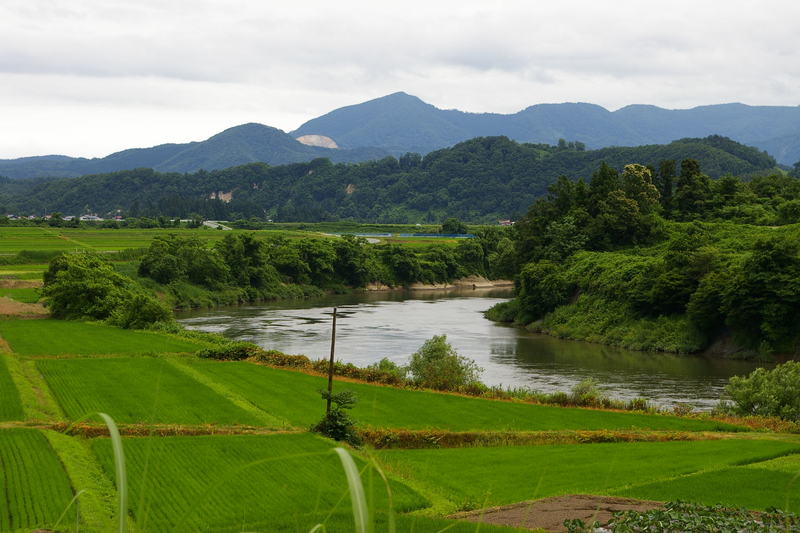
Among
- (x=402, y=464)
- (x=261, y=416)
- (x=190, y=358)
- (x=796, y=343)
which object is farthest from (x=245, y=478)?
(x=796, y=343)

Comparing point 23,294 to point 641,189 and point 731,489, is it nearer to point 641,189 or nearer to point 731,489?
point 641,189

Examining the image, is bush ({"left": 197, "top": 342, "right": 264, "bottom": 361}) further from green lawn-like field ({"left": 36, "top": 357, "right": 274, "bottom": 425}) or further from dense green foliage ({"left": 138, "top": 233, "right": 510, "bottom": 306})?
dense green foliage ({"left": 138, "top": 233, "right": 510, "bottom": 306})

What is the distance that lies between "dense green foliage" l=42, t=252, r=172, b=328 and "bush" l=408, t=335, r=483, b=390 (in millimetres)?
25696

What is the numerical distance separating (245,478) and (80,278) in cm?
4729

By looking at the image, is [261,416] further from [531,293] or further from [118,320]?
[531,293]

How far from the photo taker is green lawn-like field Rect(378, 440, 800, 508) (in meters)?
21.6

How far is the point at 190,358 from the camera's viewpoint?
154 feet

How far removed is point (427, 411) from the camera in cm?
3534

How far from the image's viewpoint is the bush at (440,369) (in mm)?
42250

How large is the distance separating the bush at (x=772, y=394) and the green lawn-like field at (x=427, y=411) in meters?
3.63

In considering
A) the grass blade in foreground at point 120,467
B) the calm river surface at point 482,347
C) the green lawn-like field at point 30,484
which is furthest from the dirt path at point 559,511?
the calm river surface at point 482,347

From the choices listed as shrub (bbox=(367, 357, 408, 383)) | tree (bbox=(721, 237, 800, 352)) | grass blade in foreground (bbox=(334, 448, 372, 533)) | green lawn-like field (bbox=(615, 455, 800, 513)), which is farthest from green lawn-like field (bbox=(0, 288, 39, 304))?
grass blade in foreground (bbox=(334, 448, 372, 533))

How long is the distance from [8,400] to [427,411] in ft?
53.1

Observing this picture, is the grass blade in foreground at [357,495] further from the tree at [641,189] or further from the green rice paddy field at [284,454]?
the tree at [641,189]
